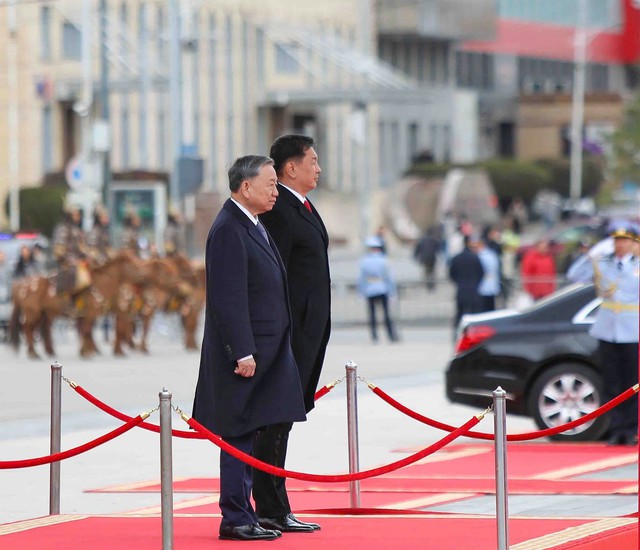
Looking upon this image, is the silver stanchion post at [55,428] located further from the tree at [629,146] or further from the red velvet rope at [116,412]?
the tree at [629,146]

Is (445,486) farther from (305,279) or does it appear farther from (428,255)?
(428,255)

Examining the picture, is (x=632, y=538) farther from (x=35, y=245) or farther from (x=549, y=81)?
(x=549, y=81)

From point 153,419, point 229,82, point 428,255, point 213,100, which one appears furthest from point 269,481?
point 229,82

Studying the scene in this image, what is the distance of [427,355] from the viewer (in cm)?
2778

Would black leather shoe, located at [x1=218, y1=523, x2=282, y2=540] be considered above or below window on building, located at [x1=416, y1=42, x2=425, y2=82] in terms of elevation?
below

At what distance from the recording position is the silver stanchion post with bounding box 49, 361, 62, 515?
34.7 ft

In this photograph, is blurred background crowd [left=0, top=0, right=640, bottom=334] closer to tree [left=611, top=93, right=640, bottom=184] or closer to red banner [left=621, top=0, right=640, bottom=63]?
tree [left=611, top=93, right=640, bottom=184]

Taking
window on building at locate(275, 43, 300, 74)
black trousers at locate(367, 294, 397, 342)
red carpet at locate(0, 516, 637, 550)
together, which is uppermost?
window on building at locate(275, 43, 300, 74)

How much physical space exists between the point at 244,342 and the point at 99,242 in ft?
77.8

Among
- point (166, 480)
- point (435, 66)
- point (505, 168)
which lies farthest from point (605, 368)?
point (435, 66)

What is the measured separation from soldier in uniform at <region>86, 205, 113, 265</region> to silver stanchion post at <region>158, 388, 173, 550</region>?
1960 cm

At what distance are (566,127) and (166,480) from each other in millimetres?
82460

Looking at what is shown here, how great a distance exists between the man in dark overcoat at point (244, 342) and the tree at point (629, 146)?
202 feet

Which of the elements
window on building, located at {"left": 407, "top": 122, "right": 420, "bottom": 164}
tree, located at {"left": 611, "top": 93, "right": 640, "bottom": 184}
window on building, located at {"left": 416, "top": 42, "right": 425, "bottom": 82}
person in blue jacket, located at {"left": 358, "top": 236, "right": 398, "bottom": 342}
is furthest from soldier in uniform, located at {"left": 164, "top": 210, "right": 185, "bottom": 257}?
window on building, located at {"left": 416, "top": 42, "right": 425, "bottom": 82}
